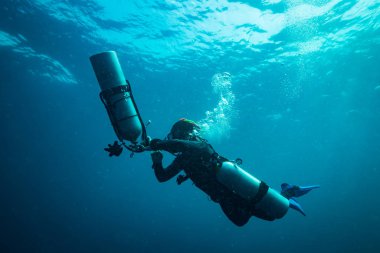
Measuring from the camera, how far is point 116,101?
4.29m

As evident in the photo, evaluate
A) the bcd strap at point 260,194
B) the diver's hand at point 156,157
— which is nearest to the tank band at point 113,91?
the diver's hand at point 156,157

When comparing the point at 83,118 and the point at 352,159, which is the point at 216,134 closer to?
the point at 83,118

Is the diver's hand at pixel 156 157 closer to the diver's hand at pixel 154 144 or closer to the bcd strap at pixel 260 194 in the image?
the diver's hand at pixel 154 144

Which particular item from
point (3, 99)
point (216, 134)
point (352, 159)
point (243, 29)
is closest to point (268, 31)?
point (243, 29)

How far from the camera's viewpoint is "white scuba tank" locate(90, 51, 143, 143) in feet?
13.9

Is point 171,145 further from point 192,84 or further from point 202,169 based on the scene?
point 192,84

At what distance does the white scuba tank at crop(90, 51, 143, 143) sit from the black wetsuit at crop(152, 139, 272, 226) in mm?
726

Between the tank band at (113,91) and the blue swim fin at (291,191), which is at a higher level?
the tank band at (113,91)

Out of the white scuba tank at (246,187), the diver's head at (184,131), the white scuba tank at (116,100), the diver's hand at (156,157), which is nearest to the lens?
the white scuba tank at (116,100)

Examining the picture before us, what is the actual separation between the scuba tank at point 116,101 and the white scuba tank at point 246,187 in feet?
5.16

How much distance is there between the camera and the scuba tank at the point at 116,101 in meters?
4.25

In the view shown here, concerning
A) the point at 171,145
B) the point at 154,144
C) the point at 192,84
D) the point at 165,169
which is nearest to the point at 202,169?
the point at 165,169

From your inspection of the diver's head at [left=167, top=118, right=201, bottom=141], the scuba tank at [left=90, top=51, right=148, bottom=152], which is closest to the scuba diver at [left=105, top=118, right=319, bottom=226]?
the diver's head at [left=167, top=118, right=201, bottom=141]

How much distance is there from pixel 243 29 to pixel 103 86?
14.3m
